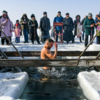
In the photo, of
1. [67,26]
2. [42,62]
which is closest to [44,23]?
[67,26]

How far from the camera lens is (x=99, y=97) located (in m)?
3.01

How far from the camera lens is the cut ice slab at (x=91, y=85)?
321cm

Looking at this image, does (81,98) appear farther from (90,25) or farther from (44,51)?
(90,25)

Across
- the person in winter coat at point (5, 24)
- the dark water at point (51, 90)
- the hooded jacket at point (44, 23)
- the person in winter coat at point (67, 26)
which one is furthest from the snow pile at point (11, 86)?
the person in winter coat at point (67, 26)

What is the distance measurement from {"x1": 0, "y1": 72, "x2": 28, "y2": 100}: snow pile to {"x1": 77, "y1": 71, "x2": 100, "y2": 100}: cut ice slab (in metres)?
1.35

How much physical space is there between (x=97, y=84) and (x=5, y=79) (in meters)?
1.99

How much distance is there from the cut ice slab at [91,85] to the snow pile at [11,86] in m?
1.35

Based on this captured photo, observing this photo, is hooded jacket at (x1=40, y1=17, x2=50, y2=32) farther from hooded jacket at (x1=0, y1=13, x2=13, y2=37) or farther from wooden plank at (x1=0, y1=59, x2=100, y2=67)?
wooden plank at (x1=0, y1=59, x2=100, y2=67)

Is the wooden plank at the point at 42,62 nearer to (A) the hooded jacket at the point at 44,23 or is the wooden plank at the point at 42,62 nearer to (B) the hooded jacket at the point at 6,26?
(B) the hooded jacket at the point at 6,26

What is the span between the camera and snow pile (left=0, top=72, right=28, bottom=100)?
10.1ft

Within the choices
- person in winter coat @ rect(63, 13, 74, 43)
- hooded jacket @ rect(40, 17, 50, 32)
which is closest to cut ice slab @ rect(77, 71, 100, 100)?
person in winter coat @ rect(63, 13, 74, 43)

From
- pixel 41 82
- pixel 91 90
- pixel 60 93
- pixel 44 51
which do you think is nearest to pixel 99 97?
pixel 91 90

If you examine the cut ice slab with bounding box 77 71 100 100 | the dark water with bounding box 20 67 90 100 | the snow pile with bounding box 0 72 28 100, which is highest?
the snow pile with bounding box 0 72 28 100

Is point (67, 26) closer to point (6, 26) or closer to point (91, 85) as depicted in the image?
point (6, 26)
